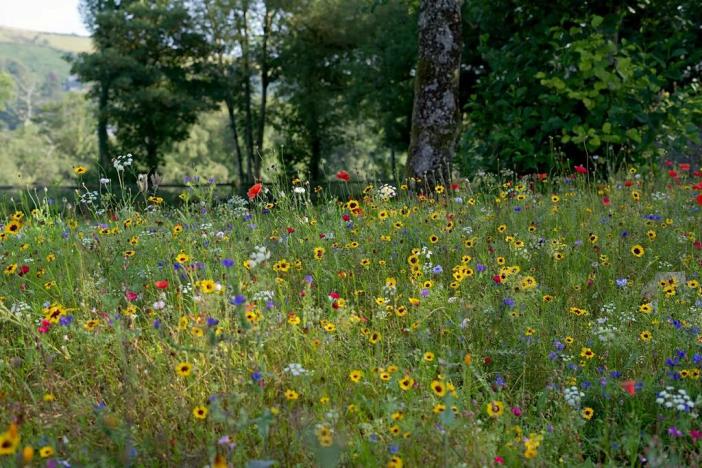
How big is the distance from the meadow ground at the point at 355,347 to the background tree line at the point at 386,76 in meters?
1.48

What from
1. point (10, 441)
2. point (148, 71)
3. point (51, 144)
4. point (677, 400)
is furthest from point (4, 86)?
point (677, 400)

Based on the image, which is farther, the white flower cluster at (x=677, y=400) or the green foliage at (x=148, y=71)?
the green foliage at (x=148, y=71)

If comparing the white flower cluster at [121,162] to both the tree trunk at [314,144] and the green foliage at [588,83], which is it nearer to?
the green foliage at [588,83]

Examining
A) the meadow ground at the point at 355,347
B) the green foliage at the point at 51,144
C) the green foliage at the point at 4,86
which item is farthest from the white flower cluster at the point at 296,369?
the green foliage at the point at 51,144

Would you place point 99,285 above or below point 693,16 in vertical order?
below

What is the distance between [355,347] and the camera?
3.16 m

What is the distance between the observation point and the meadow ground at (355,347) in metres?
2.38

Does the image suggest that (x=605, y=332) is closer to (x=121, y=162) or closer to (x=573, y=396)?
(x=573, y=396)

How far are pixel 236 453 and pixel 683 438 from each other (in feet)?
6.20

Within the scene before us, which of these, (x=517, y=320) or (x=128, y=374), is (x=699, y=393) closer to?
(x=517, y=320)

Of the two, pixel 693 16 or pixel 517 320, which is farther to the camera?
pixel 693 16

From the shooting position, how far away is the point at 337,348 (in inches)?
123

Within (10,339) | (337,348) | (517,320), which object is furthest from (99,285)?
(517,320)

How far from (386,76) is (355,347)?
70.5ft
